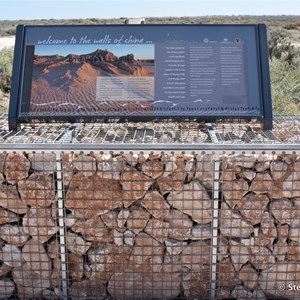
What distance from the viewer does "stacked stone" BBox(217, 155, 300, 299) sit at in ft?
13.0

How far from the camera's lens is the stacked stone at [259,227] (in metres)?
3.95

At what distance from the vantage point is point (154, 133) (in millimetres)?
4348

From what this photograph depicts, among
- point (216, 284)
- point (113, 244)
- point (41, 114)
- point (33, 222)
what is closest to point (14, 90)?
point (41, 114)

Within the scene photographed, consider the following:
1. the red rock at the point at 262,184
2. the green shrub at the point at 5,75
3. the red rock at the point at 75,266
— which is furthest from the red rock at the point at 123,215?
the green shrub at the point at 5,75

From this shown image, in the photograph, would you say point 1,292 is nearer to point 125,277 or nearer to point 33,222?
point 33,222

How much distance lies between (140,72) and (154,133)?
503mm

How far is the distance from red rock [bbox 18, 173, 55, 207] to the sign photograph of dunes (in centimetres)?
61

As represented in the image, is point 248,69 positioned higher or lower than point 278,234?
higher

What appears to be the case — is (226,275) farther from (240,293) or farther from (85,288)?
(85,288)

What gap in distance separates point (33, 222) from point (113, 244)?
59 cm

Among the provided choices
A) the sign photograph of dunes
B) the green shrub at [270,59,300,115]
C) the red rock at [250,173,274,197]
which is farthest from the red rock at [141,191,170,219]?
the green shrub at [270,59,300,115]

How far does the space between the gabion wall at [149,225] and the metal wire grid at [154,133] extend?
132 millimetres

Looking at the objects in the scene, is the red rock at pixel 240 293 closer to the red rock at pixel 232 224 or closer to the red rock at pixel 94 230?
the red rock at pixel 232 224

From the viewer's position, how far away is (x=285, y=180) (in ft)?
13.0
